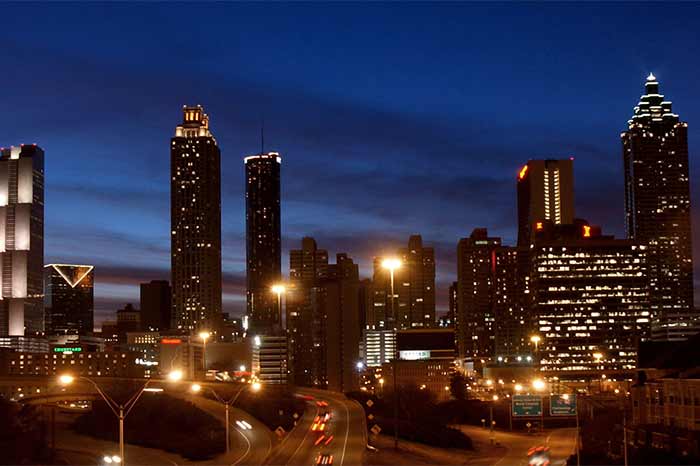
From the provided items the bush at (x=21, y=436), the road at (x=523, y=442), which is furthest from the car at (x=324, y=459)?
the bush at (x=21, y=436)

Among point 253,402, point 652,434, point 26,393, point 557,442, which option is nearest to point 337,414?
point 253,402

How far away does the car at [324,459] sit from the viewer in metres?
69.2

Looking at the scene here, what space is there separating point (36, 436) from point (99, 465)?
1538 centimetres

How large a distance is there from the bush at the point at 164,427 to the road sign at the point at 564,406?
28443 mm

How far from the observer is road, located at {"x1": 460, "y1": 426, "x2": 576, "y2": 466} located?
83.2 metres

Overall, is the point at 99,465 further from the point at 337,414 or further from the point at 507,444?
the point at 507,444

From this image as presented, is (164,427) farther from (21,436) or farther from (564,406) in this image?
(564,406)

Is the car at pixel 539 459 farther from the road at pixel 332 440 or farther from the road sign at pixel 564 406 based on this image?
the road at pixel 332 440

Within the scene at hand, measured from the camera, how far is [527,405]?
8306cm

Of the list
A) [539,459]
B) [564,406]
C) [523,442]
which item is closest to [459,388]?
[523,442]

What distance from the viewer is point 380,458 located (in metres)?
74.4

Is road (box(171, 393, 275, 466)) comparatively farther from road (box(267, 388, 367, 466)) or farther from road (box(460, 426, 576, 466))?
road (box(460, 426, 576, 466))

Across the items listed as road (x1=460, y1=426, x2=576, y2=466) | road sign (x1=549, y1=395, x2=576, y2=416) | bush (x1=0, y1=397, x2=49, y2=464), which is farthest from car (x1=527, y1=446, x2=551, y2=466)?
bush (x1=0, y1=397, x2=49, y2=464)

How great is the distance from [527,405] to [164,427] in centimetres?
4196
